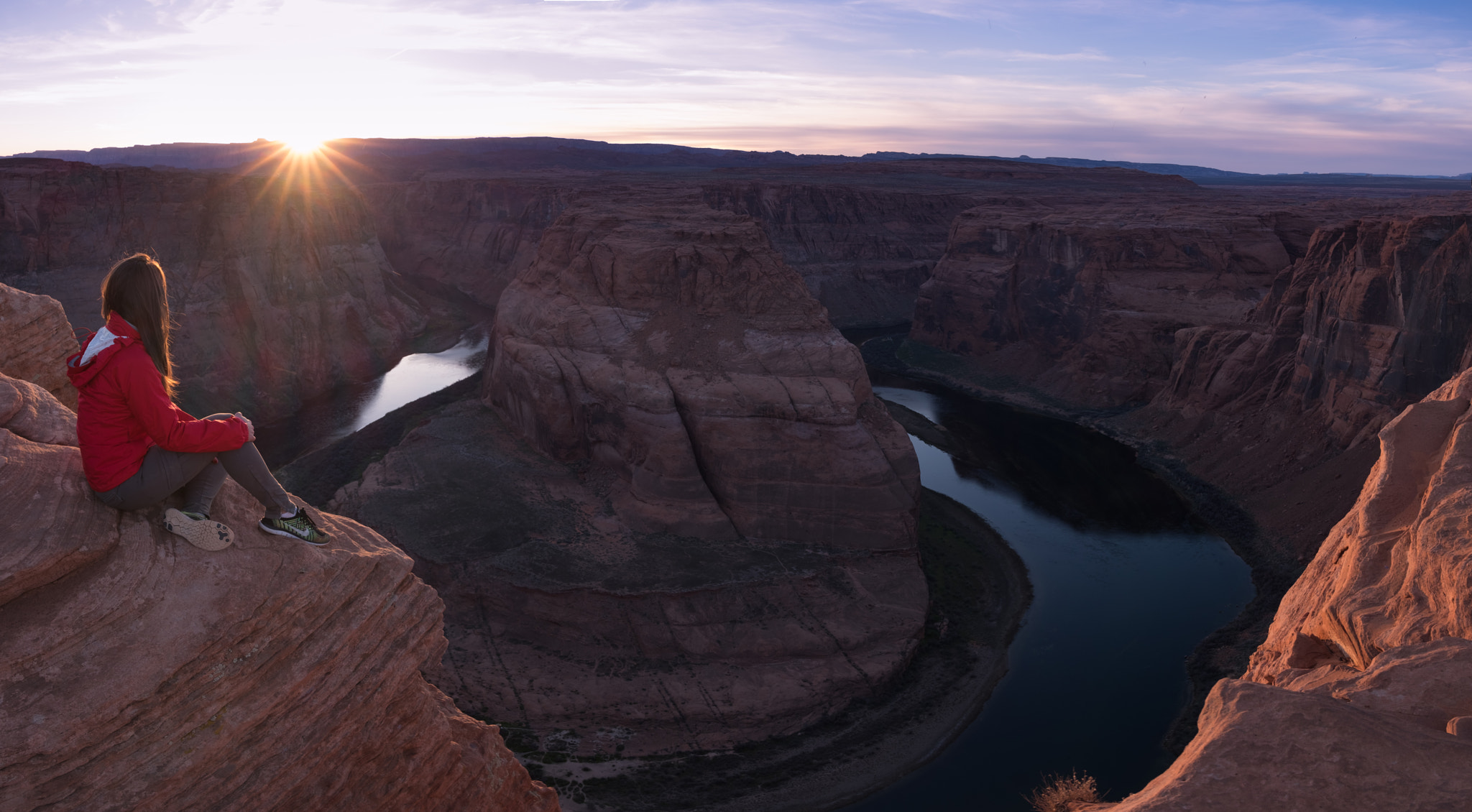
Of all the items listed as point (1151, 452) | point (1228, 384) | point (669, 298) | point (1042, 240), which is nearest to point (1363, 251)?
point (1228, 384)

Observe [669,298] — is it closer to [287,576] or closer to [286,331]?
[287,576]

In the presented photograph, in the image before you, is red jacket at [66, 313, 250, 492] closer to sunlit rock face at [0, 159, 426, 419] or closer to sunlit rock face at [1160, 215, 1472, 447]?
sunlit rock face at [0, 159, 426, 419]

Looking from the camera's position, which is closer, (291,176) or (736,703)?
(736,703)

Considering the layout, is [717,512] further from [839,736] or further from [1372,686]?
[1372,686]

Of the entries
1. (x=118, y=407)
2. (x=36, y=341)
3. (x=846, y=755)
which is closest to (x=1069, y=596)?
(x=846, y=755)

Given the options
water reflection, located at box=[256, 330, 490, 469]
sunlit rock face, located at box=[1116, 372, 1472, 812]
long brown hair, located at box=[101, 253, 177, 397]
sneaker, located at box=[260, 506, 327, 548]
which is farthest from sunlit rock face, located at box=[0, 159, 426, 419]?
sunlit rock face, located at box=[1116, 372, 1472, 812]

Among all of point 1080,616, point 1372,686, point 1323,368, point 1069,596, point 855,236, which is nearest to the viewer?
point 1372,686

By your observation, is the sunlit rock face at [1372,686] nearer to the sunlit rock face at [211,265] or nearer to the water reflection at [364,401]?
the water reflection at [364,401]
